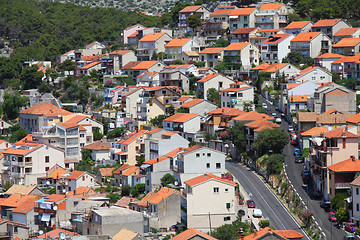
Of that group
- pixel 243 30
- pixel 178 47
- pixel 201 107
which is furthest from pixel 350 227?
pixel 243 30

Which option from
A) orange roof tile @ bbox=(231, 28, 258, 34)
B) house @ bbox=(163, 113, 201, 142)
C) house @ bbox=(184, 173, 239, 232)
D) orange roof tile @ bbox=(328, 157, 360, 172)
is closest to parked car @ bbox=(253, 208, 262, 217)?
house @ bbox=(184, 173, 239, 232)

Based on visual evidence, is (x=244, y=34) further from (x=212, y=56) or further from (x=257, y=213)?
(x=257, y=213)

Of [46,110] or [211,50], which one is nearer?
[46,110]

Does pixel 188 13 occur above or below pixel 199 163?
above

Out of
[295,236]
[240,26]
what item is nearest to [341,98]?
[295,236]

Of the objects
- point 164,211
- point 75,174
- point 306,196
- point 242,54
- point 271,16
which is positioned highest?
point 271,16

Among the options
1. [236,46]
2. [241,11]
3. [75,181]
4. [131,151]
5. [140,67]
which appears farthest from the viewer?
[241,11]

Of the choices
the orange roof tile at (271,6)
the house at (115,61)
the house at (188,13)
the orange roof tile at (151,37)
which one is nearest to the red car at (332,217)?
the house at (115,61)
